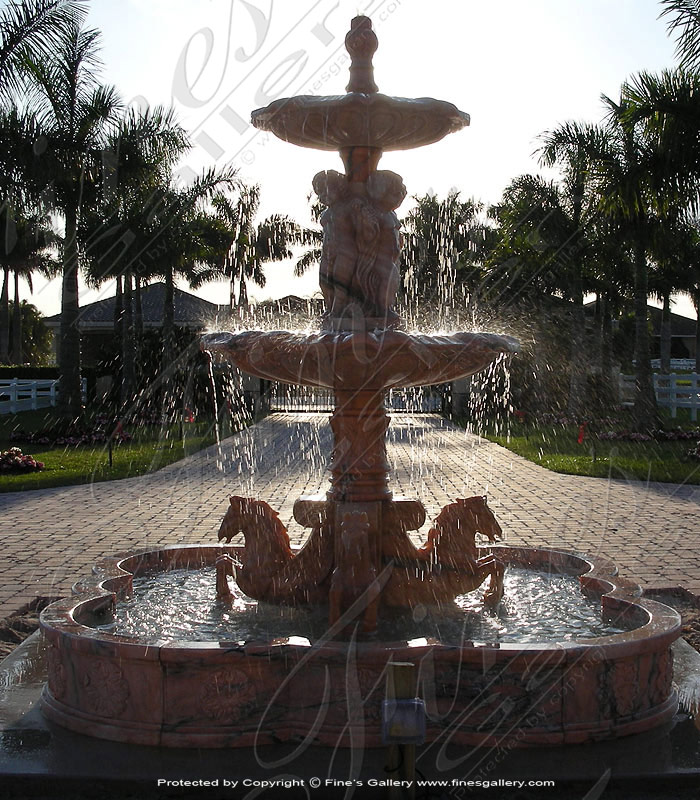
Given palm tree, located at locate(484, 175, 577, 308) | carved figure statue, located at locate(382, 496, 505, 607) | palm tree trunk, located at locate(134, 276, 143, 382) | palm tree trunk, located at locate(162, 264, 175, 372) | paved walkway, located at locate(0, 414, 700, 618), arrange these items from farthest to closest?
1. palm tree trunk, located at locate(134, 276, 143, 382)
2. palm tree trunk, located at locate(162, 264, 175, 372)
3. palm tree, located at locate(484, 175, 577, 308)
4. paved walkway, located at locate(0, 414, 700, 618)
5. carved figure statue, located at locate(382, 496, 505, 607)

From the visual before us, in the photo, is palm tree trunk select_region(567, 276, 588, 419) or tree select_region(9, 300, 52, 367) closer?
palm tree trunk select_region(567, 276, 588, 419)

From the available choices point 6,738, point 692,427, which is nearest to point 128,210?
point 692,427

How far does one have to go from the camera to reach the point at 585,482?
1374 centimetres

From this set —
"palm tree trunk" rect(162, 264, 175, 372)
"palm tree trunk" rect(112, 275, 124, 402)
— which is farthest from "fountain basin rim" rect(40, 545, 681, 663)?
"palm tree trunk" rect(112, 275, 124, 402)

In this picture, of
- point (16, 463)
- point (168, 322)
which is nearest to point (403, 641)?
point (16, 463)

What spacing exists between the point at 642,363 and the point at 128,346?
15.8m

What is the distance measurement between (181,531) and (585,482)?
7.02 metres

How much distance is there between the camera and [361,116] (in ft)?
18.3

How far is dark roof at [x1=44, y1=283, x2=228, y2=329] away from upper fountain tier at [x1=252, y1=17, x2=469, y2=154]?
3389 cm

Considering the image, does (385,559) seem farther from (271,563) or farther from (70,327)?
(70,327)

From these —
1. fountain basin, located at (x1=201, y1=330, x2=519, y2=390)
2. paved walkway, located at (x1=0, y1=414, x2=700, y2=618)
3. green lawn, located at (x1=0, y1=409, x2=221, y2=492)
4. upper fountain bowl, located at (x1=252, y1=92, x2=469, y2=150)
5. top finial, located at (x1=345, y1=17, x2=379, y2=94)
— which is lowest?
paved walkway, located at (x1=0, y1=414, x2=700, y2=618)

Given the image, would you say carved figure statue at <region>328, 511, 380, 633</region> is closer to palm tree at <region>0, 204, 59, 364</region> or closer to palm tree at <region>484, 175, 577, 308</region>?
palm tree at <region>484, 175, 577, 308</region>

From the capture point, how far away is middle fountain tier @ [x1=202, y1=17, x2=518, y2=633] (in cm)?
505

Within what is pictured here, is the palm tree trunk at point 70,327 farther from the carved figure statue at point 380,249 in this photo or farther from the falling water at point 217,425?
the carved figure statue at point 380,249
